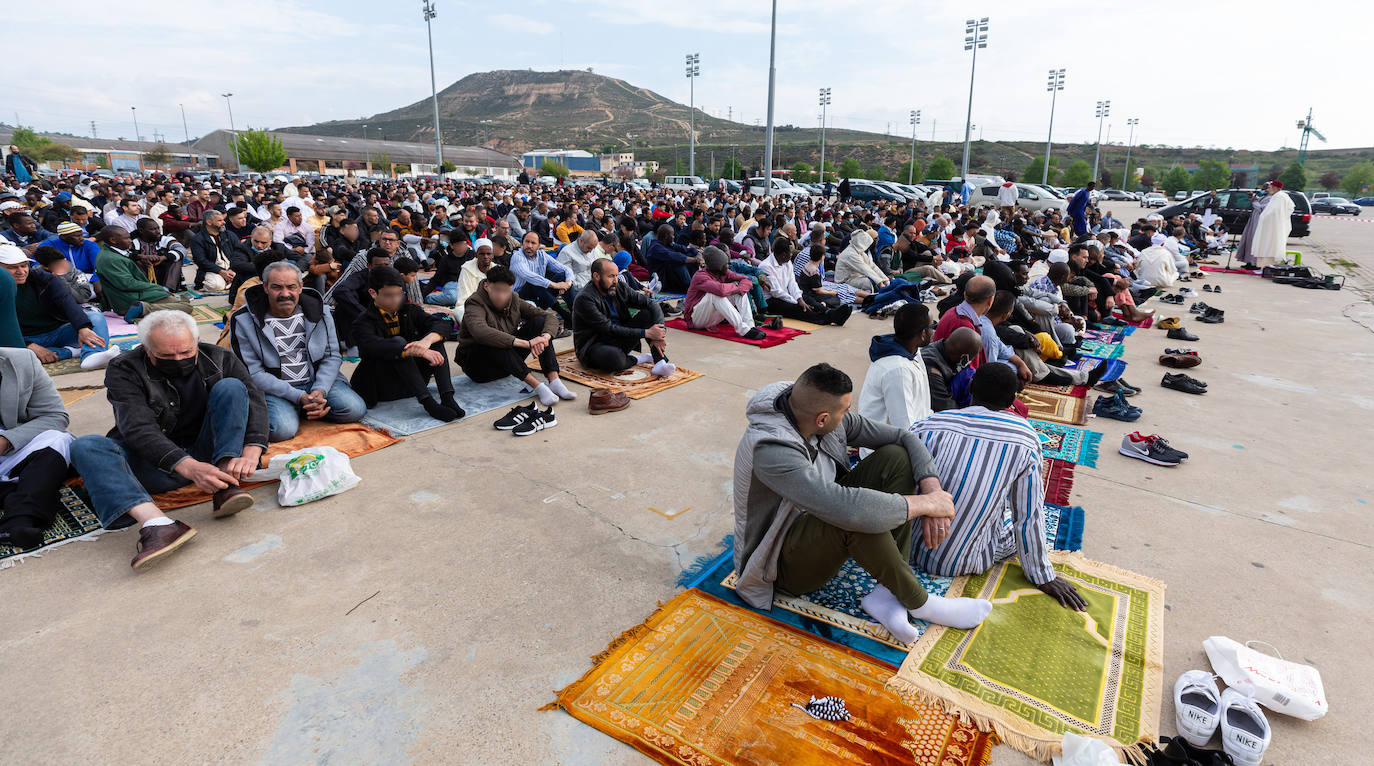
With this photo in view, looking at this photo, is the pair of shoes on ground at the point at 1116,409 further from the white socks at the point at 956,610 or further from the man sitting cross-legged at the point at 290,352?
the man sitting cross-legged at the point at 290,352

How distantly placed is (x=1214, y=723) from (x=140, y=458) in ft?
16.5

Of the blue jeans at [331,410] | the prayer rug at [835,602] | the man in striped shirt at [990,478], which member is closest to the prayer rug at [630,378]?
the blue jeans at [331,410]

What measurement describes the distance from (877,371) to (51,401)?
14.8ft

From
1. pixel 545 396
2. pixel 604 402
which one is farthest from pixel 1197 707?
pixel 545 396

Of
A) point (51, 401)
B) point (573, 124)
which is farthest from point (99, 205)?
point (573, 124)

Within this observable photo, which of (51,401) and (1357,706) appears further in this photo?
(51,401)

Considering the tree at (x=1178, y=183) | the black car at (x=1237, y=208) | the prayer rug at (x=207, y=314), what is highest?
the tree at (x=1178, y=183)

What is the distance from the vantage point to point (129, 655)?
8.78 ft

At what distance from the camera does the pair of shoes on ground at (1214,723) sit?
7.27 feet

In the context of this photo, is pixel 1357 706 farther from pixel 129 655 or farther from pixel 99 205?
pixel 99 205

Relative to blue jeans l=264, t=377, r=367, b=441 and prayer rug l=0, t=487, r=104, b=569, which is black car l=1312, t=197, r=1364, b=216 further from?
prayer rug l=0, t=487, r=104, b=569

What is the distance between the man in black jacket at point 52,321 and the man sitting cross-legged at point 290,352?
2333 millimetres

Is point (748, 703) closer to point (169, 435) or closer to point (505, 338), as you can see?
point (169, 435)

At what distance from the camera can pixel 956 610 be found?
2.84 metres
